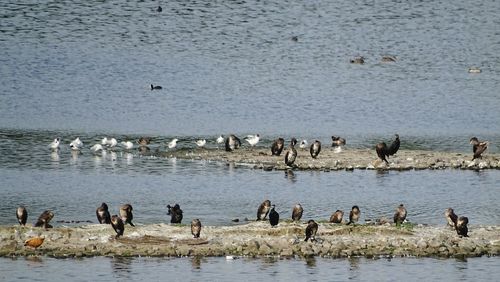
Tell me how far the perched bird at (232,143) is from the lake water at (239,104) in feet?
7.79

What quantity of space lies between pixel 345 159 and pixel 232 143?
15.2 ft

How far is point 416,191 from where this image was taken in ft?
148

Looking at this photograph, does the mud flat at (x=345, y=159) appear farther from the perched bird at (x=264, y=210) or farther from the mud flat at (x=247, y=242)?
the mud flat at (x=247, y=242)

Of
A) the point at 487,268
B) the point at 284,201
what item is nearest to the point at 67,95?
the point at 284,201

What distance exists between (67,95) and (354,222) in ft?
99.0

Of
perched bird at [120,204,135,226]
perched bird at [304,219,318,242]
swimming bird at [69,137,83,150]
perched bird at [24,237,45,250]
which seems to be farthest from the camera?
swimming bird at [69,137,83,150]

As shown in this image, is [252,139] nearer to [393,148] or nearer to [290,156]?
[290,156]

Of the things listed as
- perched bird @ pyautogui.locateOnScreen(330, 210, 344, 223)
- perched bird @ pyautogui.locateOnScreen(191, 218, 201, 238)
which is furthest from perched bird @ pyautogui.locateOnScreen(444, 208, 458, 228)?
perched bird @ pyautogui.locateOnScreen(191, 218, 201, 238)

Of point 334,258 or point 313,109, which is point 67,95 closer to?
point 313,109

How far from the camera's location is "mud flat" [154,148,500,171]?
49281 mm

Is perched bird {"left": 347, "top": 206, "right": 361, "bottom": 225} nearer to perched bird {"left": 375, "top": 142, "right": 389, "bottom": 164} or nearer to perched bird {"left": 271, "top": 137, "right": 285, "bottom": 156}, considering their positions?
perched bird {"left": 375, "top": 142, "right": 389, "bottom": 164}

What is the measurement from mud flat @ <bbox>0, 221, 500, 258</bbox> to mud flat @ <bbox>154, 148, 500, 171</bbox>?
40.8ft

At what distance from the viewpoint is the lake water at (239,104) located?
41.2 metres

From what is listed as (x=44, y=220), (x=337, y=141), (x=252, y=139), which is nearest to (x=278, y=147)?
(x=252, y=139)
